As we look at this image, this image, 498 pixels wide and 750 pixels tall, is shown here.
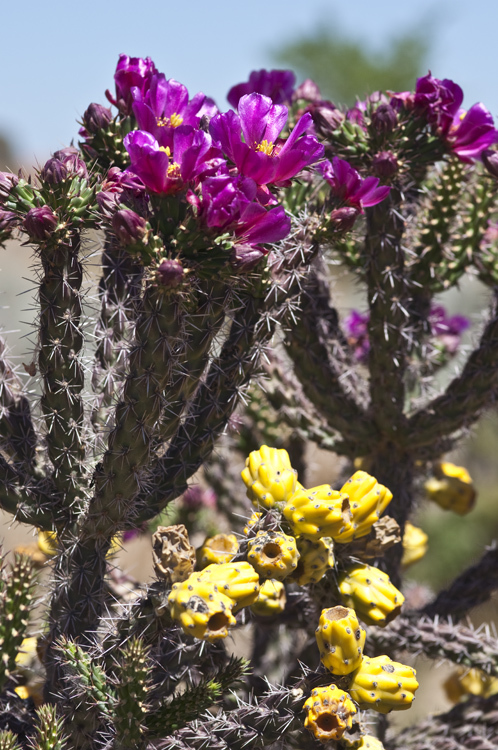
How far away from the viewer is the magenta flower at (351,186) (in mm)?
1771

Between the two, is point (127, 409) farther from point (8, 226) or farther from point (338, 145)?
point (338, 145)

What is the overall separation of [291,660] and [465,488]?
955 millimetres

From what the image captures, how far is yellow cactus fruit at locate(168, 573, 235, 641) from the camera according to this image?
55.8 inches

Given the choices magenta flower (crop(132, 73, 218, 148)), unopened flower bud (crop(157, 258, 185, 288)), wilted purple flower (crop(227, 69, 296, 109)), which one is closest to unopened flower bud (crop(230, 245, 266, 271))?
unopened flower bud (crop(157, 258, 185, 288))

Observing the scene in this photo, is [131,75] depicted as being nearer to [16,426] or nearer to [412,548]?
[16,426]

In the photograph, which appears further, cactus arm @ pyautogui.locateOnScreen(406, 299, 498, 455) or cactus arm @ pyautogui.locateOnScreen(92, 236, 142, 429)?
cactus arm @ pyautogui.locateOnScreen(406, 299, 498, 455)

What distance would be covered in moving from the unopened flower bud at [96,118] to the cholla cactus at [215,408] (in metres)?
0.01

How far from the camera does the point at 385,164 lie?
6.56ft

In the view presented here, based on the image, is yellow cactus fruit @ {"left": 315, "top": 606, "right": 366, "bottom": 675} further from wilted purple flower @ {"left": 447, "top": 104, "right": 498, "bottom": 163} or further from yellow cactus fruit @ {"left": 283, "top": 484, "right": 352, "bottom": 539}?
wilted purple flower @ {"left": 447, "top": 104, "right": 498, "bottom": 163}

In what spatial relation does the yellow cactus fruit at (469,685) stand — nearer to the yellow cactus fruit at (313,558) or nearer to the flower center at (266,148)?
the yellow cactus fruit at (313,558)

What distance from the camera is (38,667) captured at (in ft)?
7.85

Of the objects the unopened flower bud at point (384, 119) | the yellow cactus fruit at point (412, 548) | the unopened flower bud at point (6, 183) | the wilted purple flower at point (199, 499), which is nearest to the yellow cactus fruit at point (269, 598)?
the unopened flower bud at point (6, 183)

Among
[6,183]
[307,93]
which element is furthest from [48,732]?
[307,93]

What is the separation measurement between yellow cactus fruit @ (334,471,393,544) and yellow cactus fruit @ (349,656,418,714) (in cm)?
28
